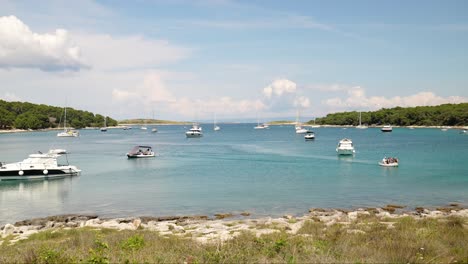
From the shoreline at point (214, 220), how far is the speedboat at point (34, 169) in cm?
2295

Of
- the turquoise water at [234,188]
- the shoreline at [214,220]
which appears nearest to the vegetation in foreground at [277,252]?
the shoreline at [214,220]

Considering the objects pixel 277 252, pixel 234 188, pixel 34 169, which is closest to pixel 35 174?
pixel 34 169

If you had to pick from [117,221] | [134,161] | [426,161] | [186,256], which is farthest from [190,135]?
[186,256]

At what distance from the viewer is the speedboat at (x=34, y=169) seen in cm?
5160

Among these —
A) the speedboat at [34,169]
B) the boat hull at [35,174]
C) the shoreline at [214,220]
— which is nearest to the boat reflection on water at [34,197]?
the boat hull at [35,174]

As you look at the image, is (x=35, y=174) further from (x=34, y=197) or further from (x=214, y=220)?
(x=214, y=220)

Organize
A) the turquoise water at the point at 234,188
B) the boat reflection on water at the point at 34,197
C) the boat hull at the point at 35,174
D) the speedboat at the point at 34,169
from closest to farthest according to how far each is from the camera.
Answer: the boat reflection on water at the point at 34,197 → the turquoise water at the point at 234,188 → the boat hull at the point at 35,174 → the speedboat at the point at 34,169

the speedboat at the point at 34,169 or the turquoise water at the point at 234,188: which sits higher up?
the speedboat at the point at 34,169

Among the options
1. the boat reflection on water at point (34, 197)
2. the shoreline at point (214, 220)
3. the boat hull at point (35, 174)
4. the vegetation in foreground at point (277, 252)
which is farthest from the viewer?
the boat hull at point (35, 174)

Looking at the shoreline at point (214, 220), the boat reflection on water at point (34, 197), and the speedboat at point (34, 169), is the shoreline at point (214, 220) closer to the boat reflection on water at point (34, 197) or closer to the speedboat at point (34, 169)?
the boat reflection on water at point (34, 197)

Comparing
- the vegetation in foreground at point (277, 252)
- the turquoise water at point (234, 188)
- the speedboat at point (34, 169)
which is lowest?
the turquoise water at point (234, 188)

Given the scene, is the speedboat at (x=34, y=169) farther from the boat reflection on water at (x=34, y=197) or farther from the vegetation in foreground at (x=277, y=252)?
the vegetation in foreground at (x=277, y=252)

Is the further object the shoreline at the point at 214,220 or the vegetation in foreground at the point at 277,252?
the shoreline at the point at 214,220

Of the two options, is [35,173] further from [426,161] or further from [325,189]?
[426,161]
